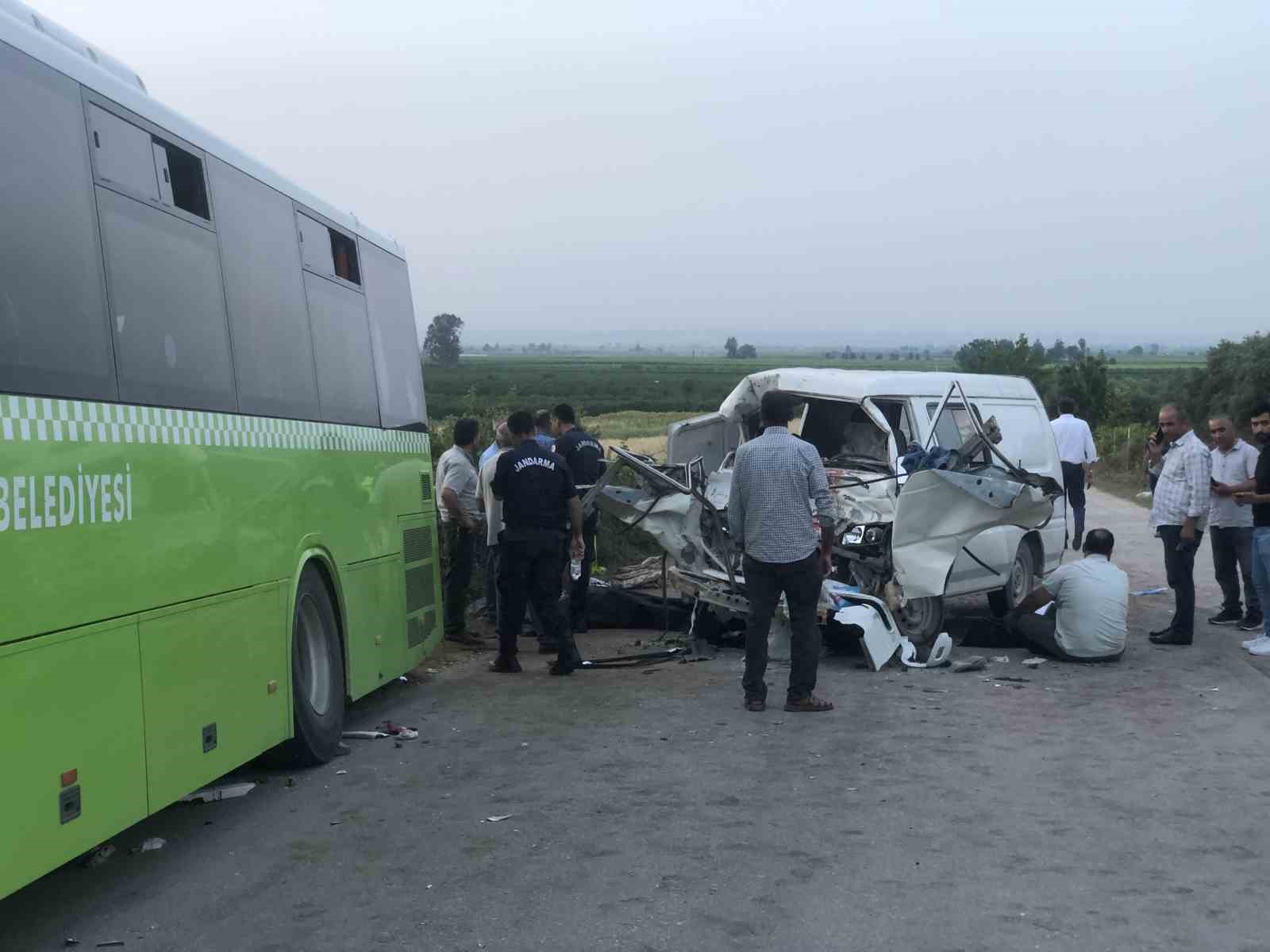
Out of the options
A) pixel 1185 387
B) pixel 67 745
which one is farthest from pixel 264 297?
pixel 1185 387

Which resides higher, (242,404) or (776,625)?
(242,404)

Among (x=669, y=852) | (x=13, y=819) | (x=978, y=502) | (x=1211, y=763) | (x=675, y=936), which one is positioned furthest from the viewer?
(x=978, y=502)

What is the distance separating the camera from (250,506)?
22.2 feet

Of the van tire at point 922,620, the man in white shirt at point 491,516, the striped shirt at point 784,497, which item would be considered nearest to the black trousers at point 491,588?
the man in white shirt at point 491,516

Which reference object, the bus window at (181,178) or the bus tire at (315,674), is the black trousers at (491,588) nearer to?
the bus tire at (315,674)

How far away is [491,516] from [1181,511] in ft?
19.0

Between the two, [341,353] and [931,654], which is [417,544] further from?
[931,654]

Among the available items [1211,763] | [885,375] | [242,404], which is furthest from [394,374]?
[1211,763]

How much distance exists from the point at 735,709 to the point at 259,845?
3882 millimetres

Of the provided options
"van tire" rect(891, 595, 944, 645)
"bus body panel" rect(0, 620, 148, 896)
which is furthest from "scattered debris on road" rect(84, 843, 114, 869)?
"van tire" rect(891, 595, 944, 645)

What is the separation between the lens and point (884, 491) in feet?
36.8

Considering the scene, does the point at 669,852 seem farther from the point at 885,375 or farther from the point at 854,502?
the point at 885,375

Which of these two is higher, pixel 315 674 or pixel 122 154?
pixel 122 154

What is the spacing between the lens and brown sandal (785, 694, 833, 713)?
914 centimetres
